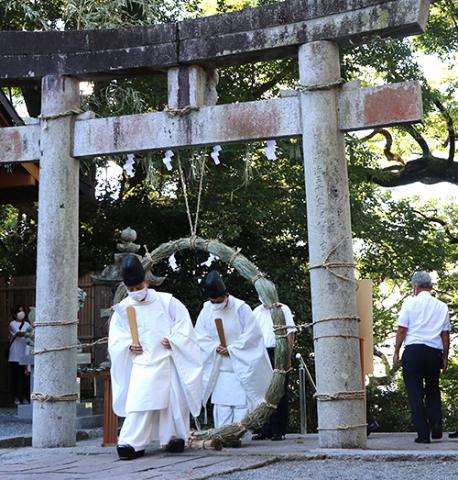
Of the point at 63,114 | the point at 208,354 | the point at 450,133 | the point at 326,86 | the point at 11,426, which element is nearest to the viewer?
the point at 326,86

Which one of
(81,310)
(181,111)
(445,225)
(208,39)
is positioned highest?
(445,225)

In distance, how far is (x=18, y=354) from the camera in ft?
51.8

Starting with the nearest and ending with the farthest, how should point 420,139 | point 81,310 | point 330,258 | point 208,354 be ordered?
point 330,258 < point 208,354 < point 81,310 < point 420,139

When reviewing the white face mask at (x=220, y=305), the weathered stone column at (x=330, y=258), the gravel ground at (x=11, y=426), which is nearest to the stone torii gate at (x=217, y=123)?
the weathered stone column at (x=330, y=258)

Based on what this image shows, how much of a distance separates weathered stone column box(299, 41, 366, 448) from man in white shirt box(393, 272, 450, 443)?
3.28 feet

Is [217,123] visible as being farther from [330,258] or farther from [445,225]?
[445,225]

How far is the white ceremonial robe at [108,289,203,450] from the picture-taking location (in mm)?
7492

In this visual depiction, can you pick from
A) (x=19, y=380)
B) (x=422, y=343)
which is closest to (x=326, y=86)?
(x=422, y=343)

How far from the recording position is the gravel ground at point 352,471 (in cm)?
571

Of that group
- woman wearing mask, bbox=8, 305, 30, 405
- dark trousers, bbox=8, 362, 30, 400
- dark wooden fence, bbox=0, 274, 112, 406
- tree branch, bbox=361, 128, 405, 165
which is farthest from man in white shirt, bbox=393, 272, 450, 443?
tree branch, bbox=361, 128, 405, 165

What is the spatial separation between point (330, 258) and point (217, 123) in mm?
1760

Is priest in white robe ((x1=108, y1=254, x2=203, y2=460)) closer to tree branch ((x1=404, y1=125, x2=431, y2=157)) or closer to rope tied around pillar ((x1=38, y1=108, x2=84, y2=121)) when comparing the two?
rope tied around pillar ((x1=38, y1=108, x2=84, y2=121))

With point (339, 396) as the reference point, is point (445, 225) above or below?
above

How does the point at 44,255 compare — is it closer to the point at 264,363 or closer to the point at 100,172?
the point at 264,363
